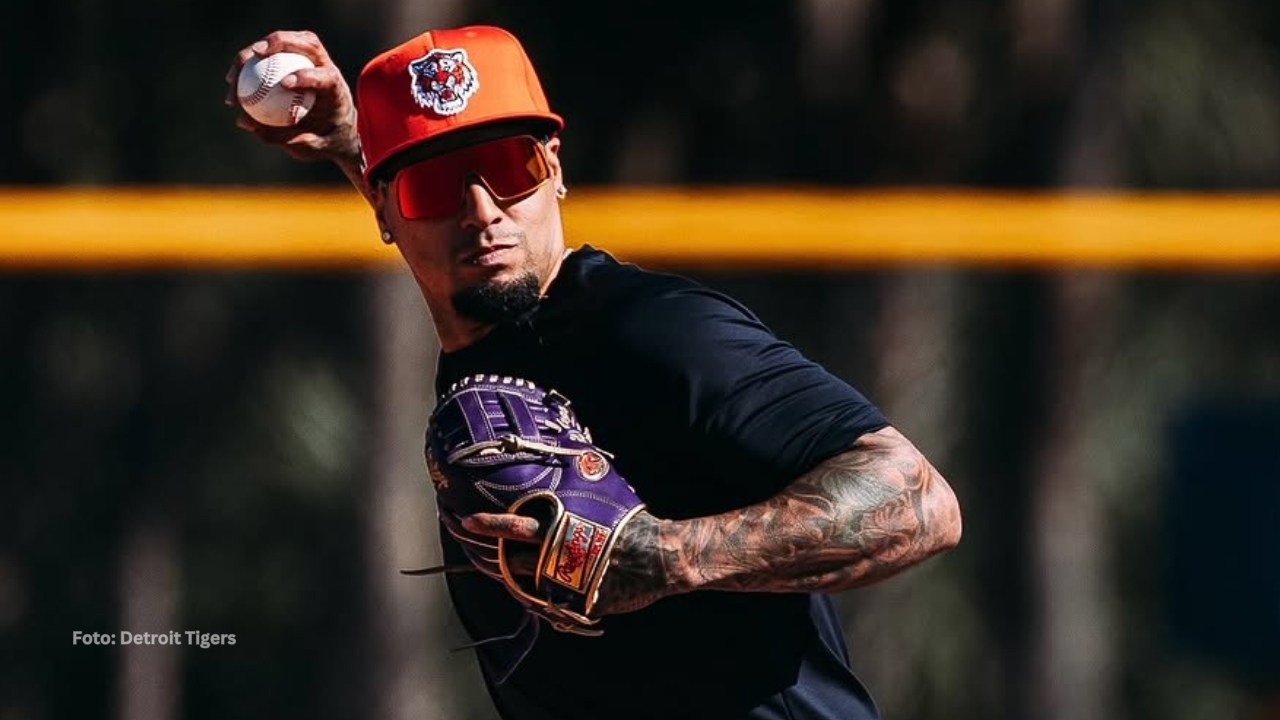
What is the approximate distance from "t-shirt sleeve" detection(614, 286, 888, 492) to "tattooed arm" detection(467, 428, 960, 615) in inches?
1.3

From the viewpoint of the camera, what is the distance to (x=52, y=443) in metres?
14.2

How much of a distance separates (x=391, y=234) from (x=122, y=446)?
10.6 m

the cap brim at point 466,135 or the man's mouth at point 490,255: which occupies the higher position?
the cap brim at point 466,135

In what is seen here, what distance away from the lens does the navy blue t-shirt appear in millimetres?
3264

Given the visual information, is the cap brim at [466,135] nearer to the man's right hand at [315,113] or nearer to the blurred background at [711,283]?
the man's right hand at [315,113]

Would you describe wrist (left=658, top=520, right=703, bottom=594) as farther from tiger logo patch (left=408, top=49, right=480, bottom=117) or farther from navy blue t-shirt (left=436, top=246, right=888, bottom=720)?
tiger logo patch (left=408, top=49, right=480, bottom=117)

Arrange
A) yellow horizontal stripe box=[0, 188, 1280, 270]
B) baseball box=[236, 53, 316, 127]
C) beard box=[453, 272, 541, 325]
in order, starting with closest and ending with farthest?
beard box=[453, 272, 541, 325] < baseball box=[236, 53, 316, 127] < yellow horizontal stripe box=[0, 188, 1280, 270]

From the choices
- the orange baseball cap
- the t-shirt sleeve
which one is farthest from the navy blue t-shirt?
the orange baseball cap

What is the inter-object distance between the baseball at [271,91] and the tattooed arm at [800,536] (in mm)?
1130

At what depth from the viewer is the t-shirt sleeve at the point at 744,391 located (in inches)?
127

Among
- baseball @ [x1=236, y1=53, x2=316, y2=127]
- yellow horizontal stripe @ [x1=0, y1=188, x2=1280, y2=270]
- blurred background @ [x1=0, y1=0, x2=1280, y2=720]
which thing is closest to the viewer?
baseball @ [x1=236, y1=53, x2=316, y2=127]

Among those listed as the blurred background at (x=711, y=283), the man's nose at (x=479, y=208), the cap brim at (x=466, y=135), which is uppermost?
the cap brim at (x=466, y=135)

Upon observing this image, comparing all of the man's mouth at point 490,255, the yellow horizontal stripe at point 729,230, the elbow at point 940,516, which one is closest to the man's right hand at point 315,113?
the man's mouth at point 490,255

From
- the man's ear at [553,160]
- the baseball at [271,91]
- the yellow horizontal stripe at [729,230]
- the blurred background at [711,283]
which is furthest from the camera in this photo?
the blurred background at [711,283]
